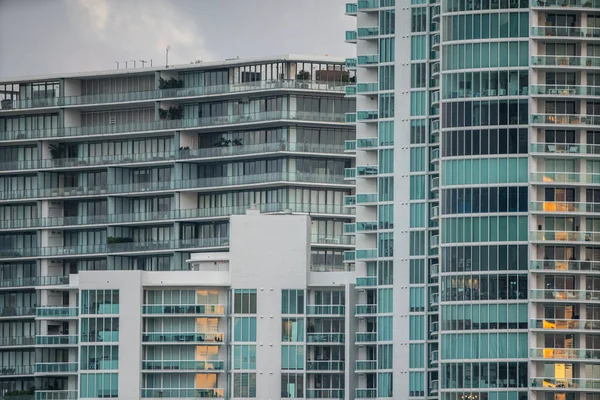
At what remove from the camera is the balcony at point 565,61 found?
7283 inches

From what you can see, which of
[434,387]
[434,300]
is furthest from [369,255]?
[434,387]

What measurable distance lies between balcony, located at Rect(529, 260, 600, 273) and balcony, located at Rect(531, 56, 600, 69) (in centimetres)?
1371

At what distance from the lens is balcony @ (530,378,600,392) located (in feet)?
597

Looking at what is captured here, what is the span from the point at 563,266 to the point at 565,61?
14.5 m

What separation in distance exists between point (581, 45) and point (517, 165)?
1001cm

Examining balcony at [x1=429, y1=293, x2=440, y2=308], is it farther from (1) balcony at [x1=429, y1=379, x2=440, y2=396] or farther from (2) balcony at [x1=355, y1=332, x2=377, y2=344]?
(2) balcony at [x1=355, y1=332, x2=377, y2=344]

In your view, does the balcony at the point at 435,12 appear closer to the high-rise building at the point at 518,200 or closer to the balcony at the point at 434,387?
the high-rise building at the point at 518,200

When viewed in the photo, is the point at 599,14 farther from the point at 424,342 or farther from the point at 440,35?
the point at 424,342

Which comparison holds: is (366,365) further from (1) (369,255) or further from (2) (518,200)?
(2) (518,200)

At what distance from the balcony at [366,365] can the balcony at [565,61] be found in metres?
27.9

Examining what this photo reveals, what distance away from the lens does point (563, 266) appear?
18338cm

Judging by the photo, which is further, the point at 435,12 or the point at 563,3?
the point at 435,12

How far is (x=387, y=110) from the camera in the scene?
655 ft

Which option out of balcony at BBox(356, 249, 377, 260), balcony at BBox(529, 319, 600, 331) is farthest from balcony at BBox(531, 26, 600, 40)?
balcony at BBox(356, 249, 377, 260)
